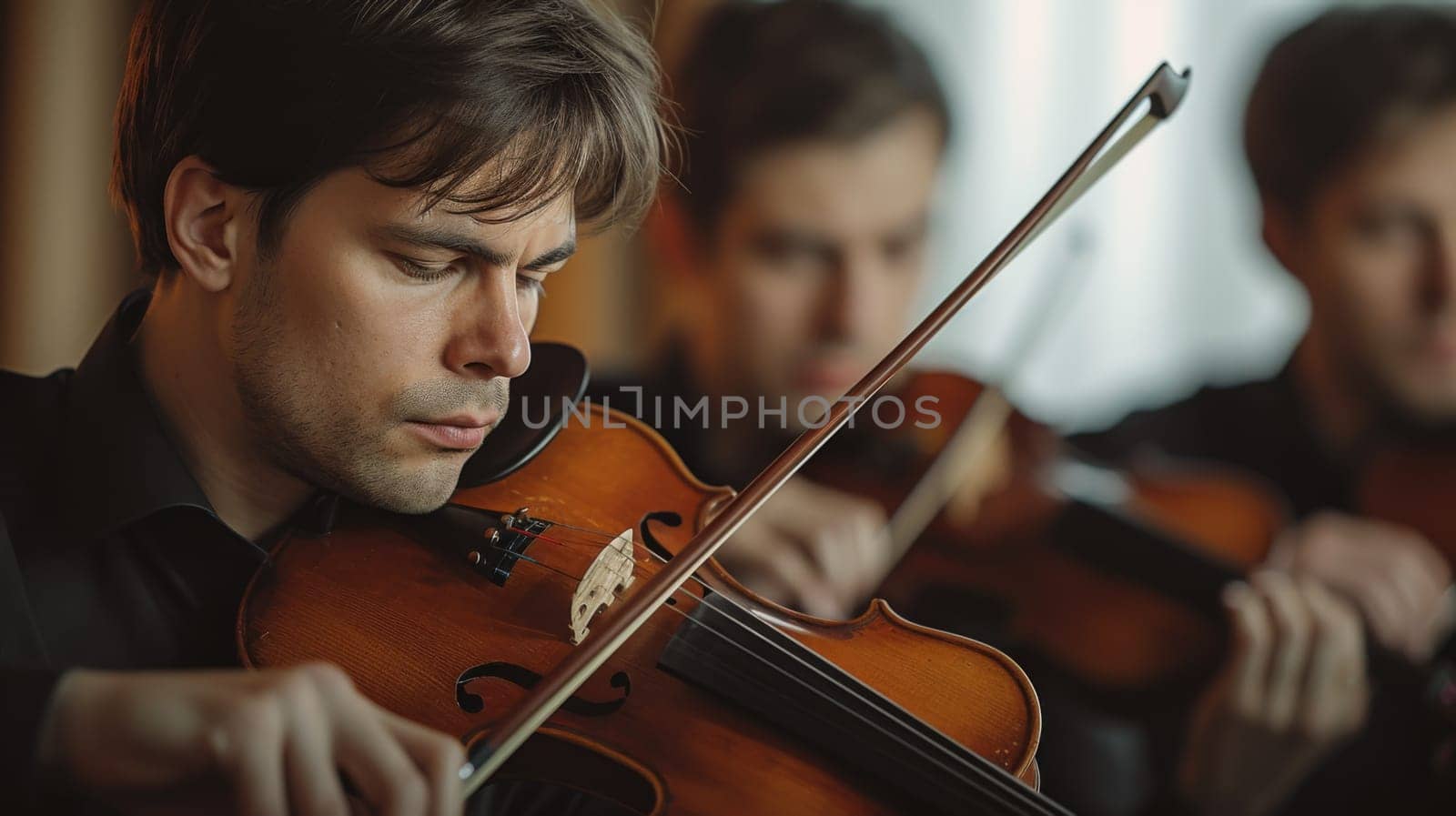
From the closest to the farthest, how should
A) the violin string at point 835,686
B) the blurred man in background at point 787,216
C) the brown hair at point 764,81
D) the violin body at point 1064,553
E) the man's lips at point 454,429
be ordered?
1. the violin string at point 835,686
2. the man's lips at point 454,429
3. the violin body at point 1064,553
4. the blurred man in background at point 787,216
5. the brown hair at point 764,81

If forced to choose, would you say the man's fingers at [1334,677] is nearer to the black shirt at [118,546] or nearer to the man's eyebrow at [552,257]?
the man's eyebrow at [552,257]

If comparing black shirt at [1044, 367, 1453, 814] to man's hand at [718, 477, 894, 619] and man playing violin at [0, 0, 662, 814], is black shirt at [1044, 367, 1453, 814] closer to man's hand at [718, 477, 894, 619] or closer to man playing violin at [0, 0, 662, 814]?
man's hand at [718, 477, 894, 619]

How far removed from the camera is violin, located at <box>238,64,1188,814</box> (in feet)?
2.00

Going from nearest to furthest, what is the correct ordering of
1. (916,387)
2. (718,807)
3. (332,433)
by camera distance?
1. (718,807)
2. (332,433)
3. (916,387)

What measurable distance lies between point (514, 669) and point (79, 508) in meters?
0.33

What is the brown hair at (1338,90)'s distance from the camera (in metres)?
1.68

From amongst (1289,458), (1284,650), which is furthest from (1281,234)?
(1284,650)

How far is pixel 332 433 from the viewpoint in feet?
2.32

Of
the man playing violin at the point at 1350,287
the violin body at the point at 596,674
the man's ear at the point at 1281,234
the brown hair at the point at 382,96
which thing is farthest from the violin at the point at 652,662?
the man's ear at the point at 1281,234

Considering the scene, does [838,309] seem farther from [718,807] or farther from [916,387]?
Answer: [718,807]

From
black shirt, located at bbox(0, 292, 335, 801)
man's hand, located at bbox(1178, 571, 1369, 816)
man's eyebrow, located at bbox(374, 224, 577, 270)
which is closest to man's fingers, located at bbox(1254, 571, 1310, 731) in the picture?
man's hand, located at bbox(1178, 571, 1369, 816)

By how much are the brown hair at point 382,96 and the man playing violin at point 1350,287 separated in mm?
1232

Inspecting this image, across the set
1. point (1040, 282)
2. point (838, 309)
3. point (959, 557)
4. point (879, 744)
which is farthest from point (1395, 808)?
point (879, 744)

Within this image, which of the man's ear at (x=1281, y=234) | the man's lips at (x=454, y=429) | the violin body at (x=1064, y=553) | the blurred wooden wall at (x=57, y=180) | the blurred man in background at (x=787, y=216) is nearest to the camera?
the man's lips at (x=454, y=429)
